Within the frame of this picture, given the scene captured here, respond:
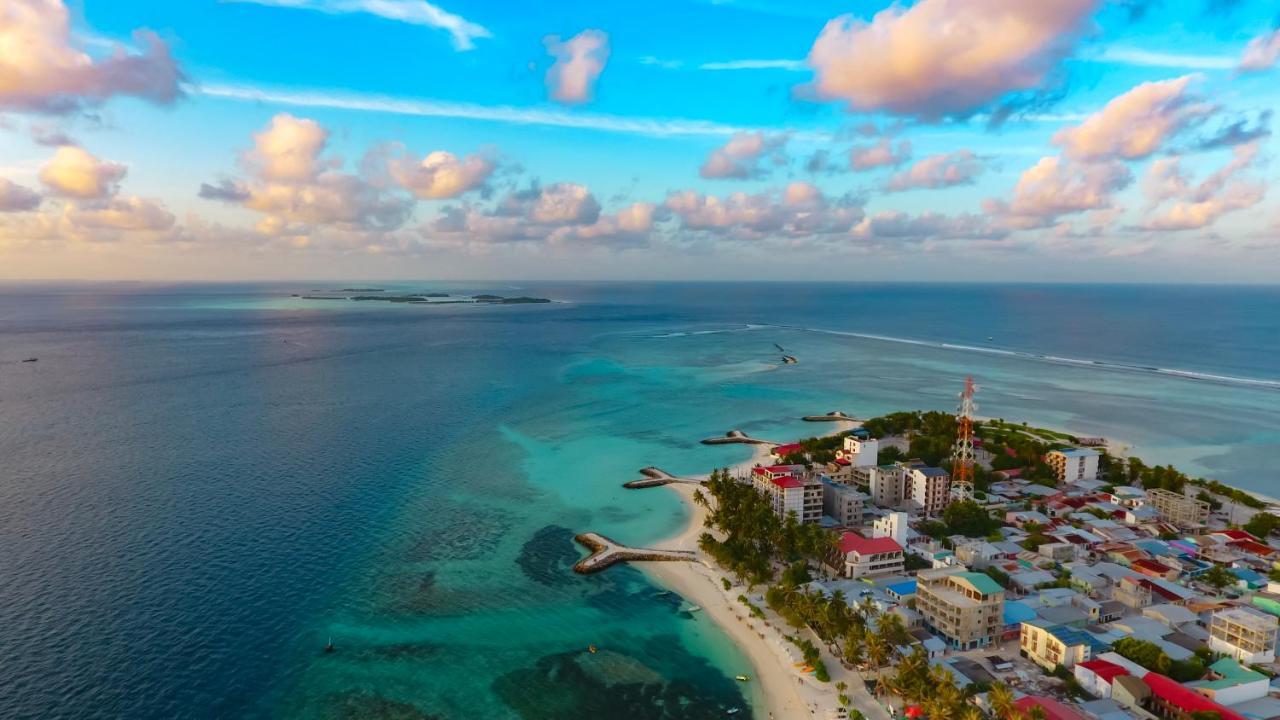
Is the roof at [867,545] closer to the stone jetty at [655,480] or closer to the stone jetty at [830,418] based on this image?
the stone jetty at [655,480]

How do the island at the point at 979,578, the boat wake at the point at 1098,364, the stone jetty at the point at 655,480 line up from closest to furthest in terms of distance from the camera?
the island at the point at 979,578, the stone jetty at the point at 655,480, the boat wake at the point at 1098,364

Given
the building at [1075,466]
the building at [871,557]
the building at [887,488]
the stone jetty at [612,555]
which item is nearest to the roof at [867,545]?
the building at [871,557]

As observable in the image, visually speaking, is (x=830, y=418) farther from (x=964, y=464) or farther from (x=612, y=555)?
(x=612, y=555)

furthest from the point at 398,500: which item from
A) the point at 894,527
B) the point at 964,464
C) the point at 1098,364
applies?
the point at 1098,364

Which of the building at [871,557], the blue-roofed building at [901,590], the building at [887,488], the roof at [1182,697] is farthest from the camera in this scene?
the building at [887,488]

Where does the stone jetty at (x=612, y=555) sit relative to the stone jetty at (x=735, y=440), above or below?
below

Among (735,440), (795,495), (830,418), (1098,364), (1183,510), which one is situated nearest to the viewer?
(795,495)

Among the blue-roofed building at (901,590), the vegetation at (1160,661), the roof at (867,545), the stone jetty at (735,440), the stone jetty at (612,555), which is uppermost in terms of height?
the roof at (867,545)

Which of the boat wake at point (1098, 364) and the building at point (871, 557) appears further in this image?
the boat wake at point (1098, 364)
